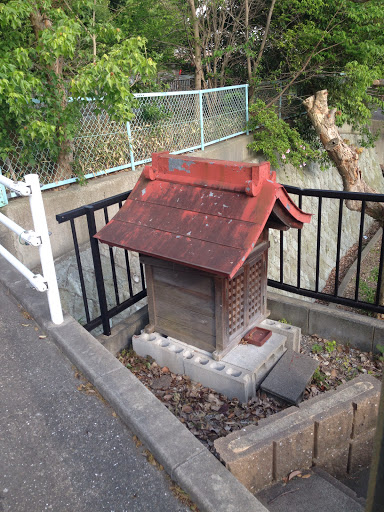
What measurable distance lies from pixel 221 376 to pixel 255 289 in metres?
0.79

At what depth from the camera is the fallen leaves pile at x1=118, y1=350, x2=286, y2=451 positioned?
2881 millimetres

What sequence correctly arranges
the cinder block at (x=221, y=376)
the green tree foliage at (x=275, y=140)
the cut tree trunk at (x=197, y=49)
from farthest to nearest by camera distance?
the cut tree trunk at (x=197, y=49)
the green tree foliage at (x=275, y=140)
the cinder block at (x=221, y=376)

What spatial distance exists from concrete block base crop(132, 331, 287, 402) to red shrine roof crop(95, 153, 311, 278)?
0.93 metres

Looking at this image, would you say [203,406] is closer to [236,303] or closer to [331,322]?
[236,303]

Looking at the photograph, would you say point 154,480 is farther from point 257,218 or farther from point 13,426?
point 257,218

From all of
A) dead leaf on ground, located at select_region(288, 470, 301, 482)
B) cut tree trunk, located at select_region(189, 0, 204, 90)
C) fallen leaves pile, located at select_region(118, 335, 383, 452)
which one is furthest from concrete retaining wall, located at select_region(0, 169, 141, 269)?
cut tree trunk, located at select_region(189, 0, 204, 90)

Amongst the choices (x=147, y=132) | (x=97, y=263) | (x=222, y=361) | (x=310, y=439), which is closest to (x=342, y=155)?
(x=147, y=132)

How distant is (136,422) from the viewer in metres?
2.10

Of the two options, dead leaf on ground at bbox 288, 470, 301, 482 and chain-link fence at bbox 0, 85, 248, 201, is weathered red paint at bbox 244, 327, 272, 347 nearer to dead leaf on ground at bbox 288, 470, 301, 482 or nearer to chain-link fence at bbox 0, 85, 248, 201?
dead leaf on ground at bbox 288, 470, 301, 482

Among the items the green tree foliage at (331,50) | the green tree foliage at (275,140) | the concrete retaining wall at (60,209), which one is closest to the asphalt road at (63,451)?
the concrete retaining wall at (60,209)

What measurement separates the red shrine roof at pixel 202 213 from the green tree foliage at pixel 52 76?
6.13 ft

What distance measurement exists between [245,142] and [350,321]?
7.01m

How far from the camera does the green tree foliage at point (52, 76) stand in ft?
14.4

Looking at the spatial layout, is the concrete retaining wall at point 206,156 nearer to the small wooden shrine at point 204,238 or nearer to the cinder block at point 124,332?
the cinder block at point 124,332
